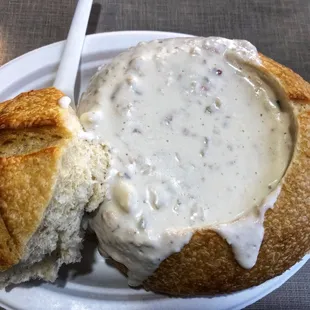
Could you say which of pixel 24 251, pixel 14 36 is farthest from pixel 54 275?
pixel 14 36

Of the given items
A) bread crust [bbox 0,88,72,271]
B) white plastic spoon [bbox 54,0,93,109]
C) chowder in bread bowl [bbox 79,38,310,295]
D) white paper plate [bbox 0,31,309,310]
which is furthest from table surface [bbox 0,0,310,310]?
bread crust [bbox 0,88,72,271]

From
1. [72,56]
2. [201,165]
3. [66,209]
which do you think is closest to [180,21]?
[72,56]

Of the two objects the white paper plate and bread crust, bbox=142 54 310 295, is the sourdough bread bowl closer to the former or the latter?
the white paper plate

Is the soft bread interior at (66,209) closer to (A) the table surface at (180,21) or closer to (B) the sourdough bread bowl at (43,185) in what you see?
(B) the sourdough bread bowl at (43,185)

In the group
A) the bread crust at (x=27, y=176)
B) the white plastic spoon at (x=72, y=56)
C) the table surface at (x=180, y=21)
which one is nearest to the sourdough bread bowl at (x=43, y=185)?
the bread crust at (x=27, y=176)

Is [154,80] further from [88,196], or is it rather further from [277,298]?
[277,298]

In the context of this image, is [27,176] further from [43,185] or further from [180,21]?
[180,21]
